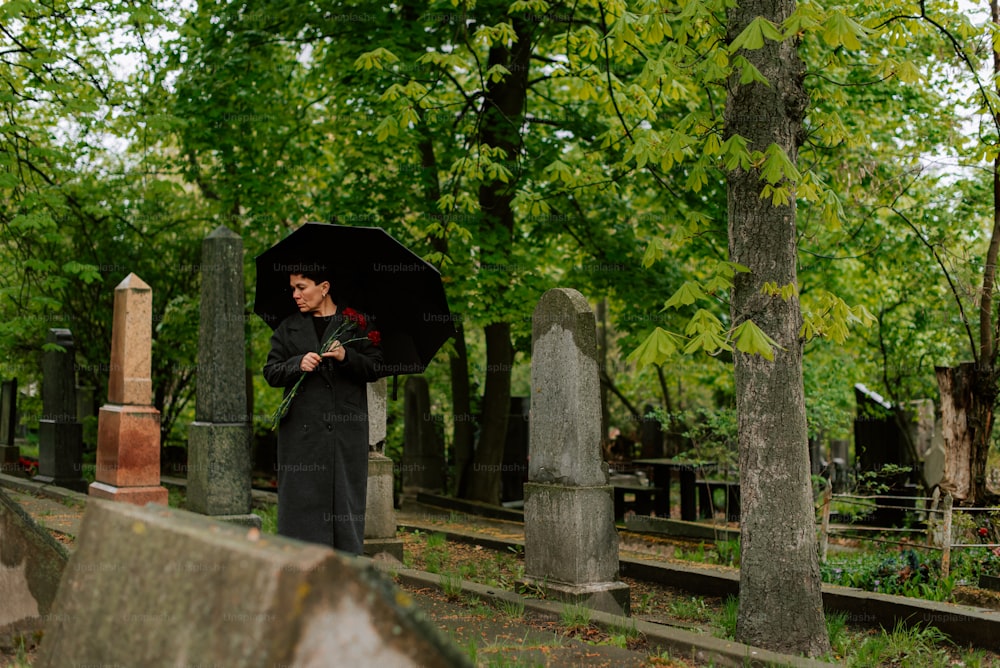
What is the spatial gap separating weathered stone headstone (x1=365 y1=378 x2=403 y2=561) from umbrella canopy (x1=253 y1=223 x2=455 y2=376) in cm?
309

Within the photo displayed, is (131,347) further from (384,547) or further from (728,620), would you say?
(728,620)

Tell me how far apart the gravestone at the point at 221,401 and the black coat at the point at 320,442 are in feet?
9.80

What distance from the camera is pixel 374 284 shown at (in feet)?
18.1

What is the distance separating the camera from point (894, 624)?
21.7 feet

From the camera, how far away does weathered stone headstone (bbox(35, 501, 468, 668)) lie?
71.3 inches

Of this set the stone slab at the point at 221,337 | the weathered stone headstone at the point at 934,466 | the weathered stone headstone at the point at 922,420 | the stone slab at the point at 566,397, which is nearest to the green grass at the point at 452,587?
the stone slab at the point at 566,397

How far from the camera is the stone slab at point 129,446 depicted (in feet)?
25.5

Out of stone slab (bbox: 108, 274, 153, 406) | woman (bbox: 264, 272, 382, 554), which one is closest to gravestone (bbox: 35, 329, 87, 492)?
stone slab (bbox: 108, 274, 153, 406)

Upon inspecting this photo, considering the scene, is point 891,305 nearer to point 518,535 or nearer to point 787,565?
point 518,535

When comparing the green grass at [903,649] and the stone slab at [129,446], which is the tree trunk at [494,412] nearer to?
the stone slab at [129,446]

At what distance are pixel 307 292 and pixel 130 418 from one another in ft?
11.7

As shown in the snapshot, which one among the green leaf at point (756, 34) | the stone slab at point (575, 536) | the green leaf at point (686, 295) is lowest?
the stone slab at point (575, 536)

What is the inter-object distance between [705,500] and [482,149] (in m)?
7.58

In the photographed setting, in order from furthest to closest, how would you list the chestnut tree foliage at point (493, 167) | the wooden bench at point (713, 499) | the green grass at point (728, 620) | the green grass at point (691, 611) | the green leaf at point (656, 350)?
the wooden bench at point (713, 499), the chestnut tree foliage at point (493, 167), the green grass at point (691, 611), the green grass at point (728, 620), the green leaf at point (656, 350)
